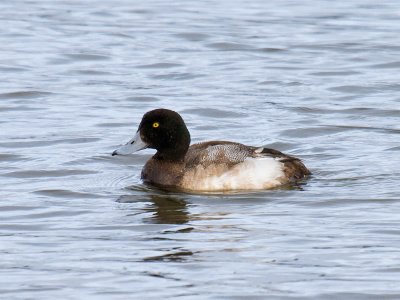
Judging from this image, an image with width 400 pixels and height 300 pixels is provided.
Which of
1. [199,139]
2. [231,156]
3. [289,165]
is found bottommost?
[199,139]

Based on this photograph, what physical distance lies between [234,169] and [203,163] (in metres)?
0.30

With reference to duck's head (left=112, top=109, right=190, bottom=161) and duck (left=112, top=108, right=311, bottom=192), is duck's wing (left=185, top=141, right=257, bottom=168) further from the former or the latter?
duck's head (left=112, top=109, right=190, bottom=161)

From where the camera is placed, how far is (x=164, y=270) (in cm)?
869

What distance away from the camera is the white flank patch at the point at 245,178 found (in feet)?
38.8

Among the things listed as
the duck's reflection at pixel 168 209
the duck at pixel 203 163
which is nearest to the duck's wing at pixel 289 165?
the duck at pixel 203 163

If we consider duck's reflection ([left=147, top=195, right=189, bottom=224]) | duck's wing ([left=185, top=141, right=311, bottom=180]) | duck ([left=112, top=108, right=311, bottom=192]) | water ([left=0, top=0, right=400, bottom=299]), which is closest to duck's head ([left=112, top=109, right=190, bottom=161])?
duck ([left=112, top=108, right=311, bottom=192])

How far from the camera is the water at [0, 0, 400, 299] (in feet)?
28.3

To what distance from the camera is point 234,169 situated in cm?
1186

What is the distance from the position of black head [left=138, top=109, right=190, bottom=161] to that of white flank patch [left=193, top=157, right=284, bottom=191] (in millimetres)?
453

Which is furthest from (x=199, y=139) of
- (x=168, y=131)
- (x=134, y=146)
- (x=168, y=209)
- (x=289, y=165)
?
(x=168, y=209)

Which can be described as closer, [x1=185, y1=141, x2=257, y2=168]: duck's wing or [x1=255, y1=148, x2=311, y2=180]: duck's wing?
[x1=185, y1=141, x2=257, y2=168]: duck's wing

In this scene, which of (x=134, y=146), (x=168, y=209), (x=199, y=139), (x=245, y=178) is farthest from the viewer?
(x=199, y=139)

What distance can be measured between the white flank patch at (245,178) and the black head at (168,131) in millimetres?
453

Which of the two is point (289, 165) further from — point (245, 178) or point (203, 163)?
point (203, 163)
